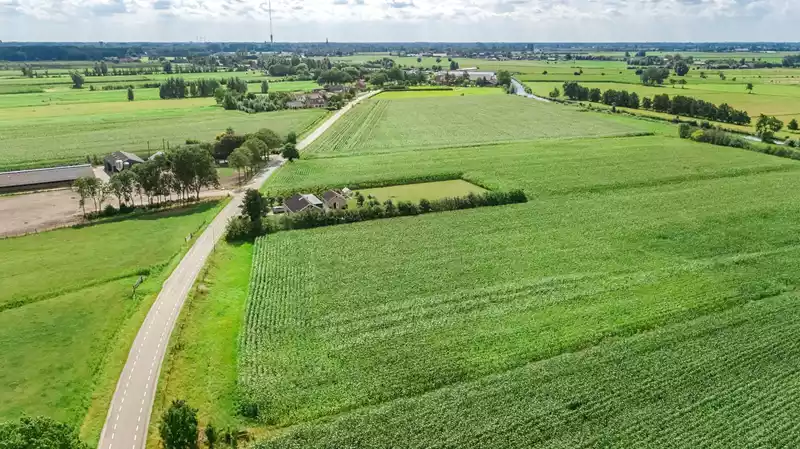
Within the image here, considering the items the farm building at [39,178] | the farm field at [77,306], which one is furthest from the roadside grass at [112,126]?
the farm field at [77,306]

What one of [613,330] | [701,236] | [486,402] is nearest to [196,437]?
[486,402]

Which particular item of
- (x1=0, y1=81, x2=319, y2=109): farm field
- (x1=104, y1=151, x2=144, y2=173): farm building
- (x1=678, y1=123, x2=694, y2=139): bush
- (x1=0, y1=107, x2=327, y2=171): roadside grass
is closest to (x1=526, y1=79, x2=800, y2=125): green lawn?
(x1=678, y1=123, x2=694, y2=139): bush

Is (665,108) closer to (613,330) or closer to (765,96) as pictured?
(765,96)

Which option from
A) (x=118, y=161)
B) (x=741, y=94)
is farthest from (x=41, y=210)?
(x=741, y=94)

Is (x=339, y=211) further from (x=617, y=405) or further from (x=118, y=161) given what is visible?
(x=118, y=161)

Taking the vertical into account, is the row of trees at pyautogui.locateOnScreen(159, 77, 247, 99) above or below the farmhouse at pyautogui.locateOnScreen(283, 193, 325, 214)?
above

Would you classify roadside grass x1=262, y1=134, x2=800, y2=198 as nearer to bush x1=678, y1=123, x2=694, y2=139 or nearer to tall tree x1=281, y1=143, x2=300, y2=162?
tall tree x1=281, y1=143, x2=300, y2=162
